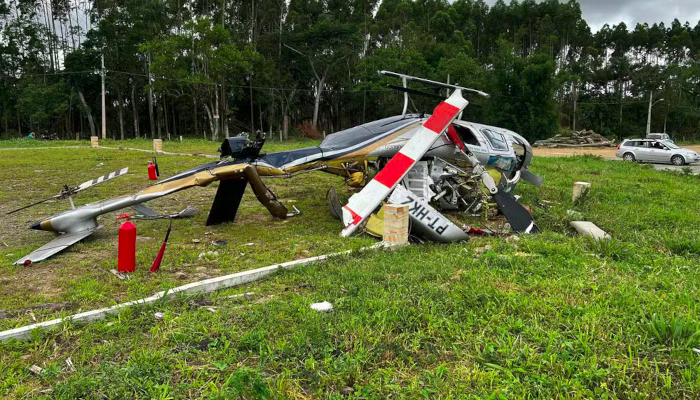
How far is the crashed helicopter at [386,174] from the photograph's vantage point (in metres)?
6.71

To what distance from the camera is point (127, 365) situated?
3.16 metres

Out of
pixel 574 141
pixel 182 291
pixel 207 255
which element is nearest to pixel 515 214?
pixel 207 255

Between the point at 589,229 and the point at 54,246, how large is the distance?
8320mm

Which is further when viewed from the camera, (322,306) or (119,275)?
(119,275)

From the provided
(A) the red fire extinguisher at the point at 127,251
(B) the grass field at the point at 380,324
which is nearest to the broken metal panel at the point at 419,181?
(B) the grass field at the point at 380,324

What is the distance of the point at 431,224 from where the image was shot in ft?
21.5

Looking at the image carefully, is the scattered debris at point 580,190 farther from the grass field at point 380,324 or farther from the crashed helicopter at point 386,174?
the grass field at point 380,324

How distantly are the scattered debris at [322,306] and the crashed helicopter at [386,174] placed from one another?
2571 millimetres

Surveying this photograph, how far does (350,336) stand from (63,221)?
553 cm

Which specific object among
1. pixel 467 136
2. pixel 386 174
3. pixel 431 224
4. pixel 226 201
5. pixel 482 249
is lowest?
pixel 482 249

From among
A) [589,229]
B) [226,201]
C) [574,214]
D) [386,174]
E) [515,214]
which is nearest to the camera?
[386,174]

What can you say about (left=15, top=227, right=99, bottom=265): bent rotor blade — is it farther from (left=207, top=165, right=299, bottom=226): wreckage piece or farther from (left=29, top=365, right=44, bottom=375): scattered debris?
(left=29, top=365, right=44, bottom=375): scattered debris

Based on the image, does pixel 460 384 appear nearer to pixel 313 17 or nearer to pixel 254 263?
pixel 254 263

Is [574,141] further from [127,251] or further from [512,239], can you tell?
[127,251]
